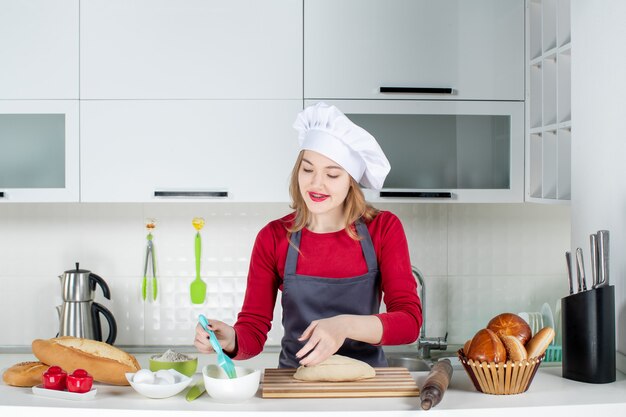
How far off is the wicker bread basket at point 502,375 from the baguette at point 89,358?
0.66 meters

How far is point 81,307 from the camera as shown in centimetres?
268

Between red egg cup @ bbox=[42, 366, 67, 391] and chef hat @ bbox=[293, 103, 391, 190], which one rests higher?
chef hat @ bbox=[293, 103, 391, 190]

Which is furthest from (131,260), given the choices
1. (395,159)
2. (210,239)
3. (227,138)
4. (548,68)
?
(548,68)

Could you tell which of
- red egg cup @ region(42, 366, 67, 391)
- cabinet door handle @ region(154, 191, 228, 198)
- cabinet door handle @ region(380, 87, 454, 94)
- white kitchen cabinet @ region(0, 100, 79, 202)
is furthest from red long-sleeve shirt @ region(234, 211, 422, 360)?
white kitchen cabinet @ region(0, 100, 79, 202)

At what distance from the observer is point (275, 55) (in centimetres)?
248

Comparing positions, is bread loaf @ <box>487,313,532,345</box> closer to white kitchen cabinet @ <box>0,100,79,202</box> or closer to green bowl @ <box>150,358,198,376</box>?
green bowl @ <box>150,358,198,376</box>

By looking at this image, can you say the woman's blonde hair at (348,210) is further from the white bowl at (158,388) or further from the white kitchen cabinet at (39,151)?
the white kitchen cabinet at (39,151)

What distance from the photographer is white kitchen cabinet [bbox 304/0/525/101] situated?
2.49m

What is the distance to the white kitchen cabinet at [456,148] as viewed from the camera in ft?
8.30

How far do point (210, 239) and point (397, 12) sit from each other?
3.39 feet

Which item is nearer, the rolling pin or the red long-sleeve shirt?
the rolling pin

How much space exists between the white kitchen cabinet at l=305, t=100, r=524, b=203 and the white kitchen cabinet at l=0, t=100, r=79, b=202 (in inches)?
35.5

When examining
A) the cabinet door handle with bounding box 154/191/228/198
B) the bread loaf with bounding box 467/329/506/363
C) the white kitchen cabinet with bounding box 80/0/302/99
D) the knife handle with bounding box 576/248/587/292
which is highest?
the white kitchen cabinet with bounding box 80/0/302/99

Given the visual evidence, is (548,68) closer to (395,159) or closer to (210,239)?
(395,159)
